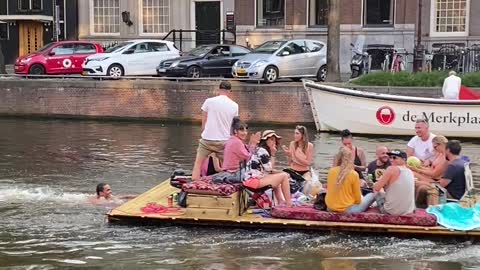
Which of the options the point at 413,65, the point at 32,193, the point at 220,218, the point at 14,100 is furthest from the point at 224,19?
the point at 220,218

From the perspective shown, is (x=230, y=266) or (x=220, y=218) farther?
(x=220, y=218)

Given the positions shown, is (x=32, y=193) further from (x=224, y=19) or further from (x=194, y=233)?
(x=224, y=19)

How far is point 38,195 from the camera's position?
12.7 meters

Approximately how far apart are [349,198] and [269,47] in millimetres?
17267

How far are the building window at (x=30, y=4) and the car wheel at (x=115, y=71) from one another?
13.3 meters

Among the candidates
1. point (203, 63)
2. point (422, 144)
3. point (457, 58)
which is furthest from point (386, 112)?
point (422, 144)

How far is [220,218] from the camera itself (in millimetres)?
10141

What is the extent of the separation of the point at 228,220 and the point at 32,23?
32.0 metres

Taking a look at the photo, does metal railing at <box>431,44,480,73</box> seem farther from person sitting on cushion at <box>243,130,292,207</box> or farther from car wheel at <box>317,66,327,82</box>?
person sitting on cushion at <box>243,130,292,207</box>

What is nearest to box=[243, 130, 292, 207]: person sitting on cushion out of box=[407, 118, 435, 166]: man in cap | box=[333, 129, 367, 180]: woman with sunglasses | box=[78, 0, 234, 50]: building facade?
box=[333, 129, 367, 180]: woman with sunglasses

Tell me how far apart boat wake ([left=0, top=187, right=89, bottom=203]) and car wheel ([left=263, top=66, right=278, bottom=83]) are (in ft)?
42.9

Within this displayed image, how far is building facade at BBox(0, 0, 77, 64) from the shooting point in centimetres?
3888

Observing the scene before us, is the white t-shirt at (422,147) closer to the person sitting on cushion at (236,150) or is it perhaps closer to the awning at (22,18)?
the person sitting on cushion at (236,150)

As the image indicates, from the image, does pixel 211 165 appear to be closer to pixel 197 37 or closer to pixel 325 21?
pixel 325 21
